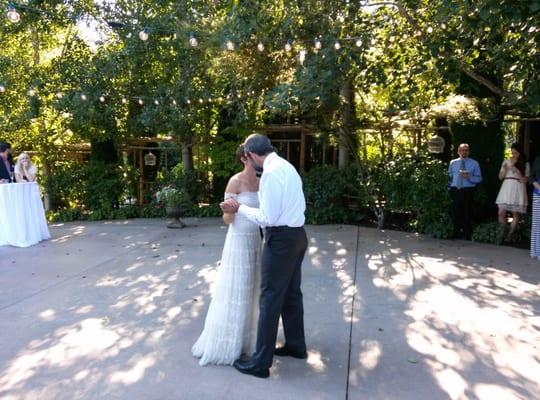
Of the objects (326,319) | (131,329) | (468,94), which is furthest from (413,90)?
(131,329)

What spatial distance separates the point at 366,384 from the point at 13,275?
5.09 m

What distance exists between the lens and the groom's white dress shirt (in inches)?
119

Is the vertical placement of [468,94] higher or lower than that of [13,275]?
higher

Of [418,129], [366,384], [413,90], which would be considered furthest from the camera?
[418,129]

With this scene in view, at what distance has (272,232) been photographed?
10.2 ft

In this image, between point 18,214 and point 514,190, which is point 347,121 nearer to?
point 514,190

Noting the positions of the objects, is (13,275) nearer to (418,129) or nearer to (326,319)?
(326,319)

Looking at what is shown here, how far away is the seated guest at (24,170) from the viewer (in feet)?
27.7

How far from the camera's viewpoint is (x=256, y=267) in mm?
3420

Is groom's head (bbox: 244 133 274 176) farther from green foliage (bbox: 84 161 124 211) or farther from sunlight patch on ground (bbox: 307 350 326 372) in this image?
green foliage (bbox: 84 161 124 211)

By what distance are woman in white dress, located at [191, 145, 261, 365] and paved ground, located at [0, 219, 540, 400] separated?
6.5 inches

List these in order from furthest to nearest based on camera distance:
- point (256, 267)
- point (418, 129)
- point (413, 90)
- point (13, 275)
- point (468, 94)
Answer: point (418, 129), point (468, 94), point (413, 90), point (13, 275), point (256, 267)

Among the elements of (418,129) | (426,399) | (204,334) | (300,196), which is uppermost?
(418,129)

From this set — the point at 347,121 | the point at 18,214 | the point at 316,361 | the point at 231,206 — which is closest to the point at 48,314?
the point at 231,206
